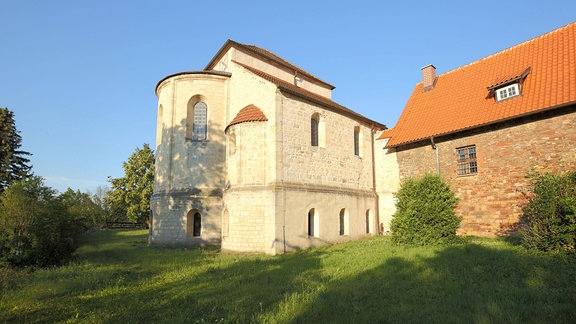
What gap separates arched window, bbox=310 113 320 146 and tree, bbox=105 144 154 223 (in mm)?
26441

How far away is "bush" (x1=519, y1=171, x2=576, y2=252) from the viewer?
9.03m

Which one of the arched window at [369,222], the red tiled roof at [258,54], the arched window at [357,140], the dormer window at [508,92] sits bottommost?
the arched window at [369,222]

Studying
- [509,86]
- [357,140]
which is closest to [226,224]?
[357,140]

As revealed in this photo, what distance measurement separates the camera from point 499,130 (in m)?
14.8

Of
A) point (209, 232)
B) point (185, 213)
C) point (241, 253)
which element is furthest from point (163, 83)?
point (241, 253)

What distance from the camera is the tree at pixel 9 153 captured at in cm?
2800

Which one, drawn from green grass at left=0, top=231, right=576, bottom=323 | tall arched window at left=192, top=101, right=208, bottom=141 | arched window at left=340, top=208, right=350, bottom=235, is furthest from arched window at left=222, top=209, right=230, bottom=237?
arched window at left=340, top=208, right=350, bottom=235

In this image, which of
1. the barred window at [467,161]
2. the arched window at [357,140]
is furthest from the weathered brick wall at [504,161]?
the arched window at [357,140]

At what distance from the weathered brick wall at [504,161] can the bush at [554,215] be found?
394cm

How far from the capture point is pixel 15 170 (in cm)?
2912

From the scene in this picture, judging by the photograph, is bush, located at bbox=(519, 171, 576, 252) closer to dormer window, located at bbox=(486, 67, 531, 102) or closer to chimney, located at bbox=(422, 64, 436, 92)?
dormer window, located at bbox=(486, 67, 531, 102)

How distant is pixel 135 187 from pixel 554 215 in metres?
37.9

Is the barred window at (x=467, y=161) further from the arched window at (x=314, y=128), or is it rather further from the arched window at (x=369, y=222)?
the arched window at (x=314, y=128)

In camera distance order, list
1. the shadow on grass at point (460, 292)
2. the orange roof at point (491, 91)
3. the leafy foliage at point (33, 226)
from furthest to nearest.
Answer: the orange roof at point (491, 91)
the leafy foliage at point (33, 226)
the shadow on grass at point (460, 292)
